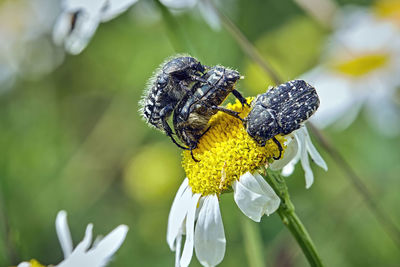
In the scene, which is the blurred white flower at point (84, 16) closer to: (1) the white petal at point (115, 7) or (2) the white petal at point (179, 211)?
(1) the white petal at point (115, 7)

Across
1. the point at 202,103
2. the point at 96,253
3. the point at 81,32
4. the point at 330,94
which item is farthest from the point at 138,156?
the point at 202,103

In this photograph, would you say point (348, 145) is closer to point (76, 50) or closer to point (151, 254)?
point (151, 254)

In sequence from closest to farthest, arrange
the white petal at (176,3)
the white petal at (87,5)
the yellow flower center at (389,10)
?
1. the white petal at (176,3)
2. the white petal at (87,5)
3. the yellow flower center at (389,10)

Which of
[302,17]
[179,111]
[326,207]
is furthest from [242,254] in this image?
[302,17]

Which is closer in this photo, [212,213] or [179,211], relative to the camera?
[212,213]

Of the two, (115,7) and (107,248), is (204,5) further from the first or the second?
(107,248)

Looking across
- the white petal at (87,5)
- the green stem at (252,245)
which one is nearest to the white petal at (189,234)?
the green stem at (252,245)

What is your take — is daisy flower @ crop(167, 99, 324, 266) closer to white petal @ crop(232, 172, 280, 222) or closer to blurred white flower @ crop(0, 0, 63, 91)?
white petal @ crop(232, 172, 280, 222)
